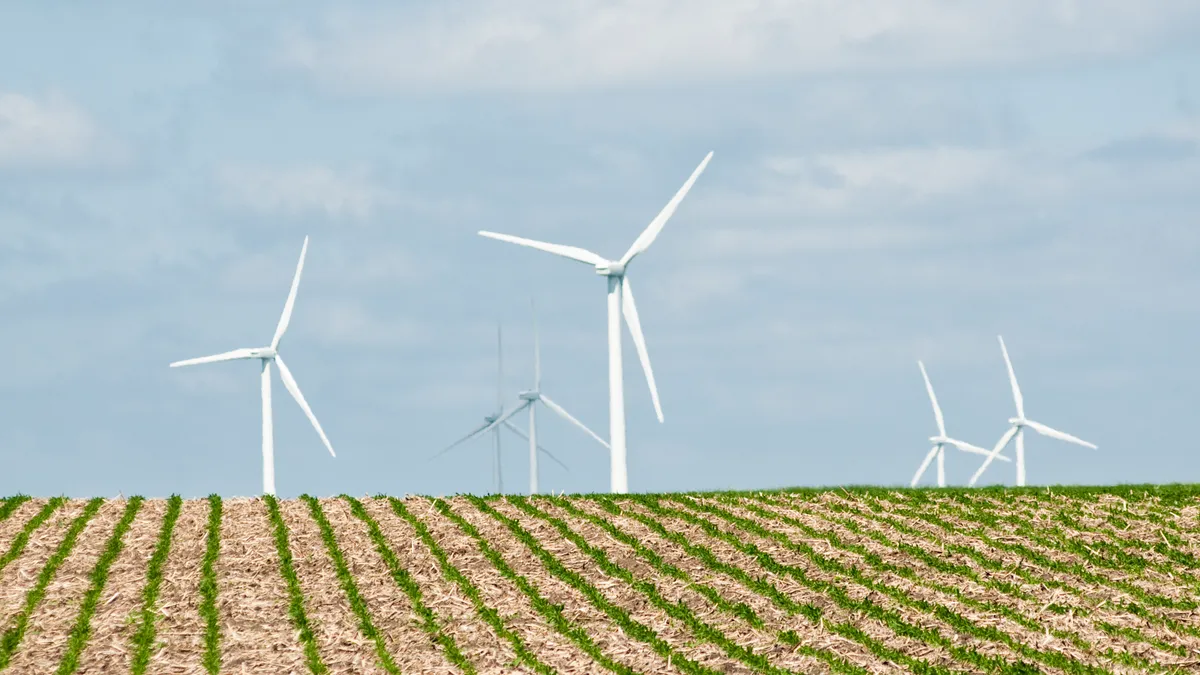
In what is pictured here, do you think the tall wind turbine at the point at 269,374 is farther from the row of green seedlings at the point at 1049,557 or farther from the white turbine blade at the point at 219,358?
the row of green seedlings at the point at 1049,557

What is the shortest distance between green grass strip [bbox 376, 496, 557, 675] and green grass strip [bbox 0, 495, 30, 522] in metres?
7.22

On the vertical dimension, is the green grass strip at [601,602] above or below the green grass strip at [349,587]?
above

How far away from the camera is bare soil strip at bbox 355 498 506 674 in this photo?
22.4m

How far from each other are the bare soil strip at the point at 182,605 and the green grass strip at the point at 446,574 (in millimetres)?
3226

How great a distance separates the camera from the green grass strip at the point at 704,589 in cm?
2153

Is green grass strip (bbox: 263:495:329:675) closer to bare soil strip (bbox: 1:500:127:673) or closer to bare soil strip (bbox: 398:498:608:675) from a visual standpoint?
bare soil strip (bbox: 398:498:608:675)

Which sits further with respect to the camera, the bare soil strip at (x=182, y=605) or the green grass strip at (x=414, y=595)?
the bare soil strip at (x=182, y=605)

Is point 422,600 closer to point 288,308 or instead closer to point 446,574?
point 446,574

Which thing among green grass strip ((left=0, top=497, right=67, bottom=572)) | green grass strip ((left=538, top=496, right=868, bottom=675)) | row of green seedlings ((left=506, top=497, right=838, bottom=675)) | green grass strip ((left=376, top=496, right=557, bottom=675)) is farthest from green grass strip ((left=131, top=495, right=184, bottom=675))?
green grass strip ((left=538, top=496, right=868, bottom=675))

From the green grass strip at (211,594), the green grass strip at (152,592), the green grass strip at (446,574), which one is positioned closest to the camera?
the green grass strip at (446,574)

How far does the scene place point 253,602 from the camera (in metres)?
26.5

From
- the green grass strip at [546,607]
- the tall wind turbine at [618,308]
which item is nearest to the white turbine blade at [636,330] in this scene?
the tall wind turbine at [618,308]

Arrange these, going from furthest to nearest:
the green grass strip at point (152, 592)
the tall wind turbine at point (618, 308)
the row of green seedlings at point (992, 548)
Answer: the tall wind turbine at point (618, 308), the row of green seedlings at point (992, 548), the green grass strip at point (152, 592)

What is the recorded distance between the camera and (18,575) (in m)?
29.2
